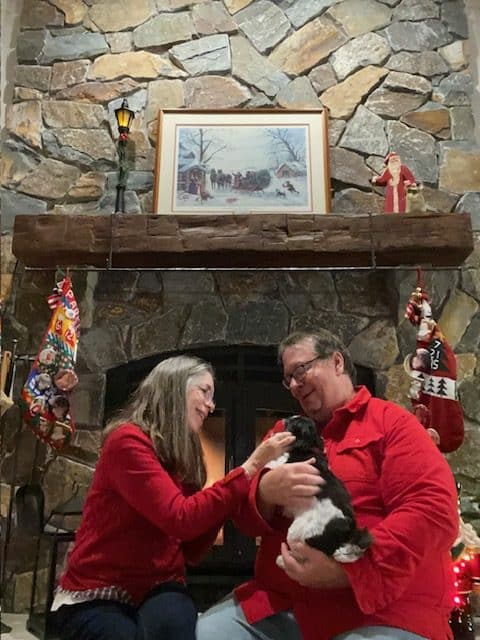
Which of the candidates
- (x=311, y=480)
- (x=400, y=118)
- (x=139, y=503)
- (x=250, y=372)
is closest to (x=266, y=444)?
(x=311, y=480)

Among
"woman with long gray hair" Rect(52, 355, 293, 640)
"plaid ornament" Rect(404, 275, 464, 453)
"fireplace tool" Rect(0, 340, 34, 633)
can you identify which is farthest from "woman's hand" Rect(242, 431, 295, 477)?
"fireplace tool" Rect(0, 340, 34, 633)

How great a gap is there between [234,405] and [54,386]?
0.81 m

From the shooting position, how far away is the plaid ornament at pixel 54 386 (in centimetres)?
254

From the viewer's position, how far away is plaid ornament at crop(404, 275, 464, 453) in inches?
97.0

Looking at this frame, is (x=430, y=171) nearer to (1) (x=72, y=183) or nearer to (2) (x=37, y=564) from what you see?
(1) (x=72, y=183)

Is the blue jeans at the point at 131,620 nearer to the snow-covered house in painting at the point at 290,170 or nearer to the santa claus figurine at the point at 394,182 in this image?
the santa claus figurine at the point at 394,182

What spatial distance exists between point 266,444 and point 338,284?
5.33 ft

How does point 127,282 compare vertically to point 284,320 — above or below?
above

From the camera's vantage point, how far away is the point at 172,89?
3.40 metres

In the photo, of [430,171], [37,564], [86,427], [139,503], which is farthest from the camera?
[430,171]

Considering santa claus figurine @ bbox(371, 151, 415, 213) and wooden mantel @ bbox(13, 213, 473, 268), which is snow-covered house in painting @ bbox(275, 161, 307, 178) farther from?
wooden mantel @ bbox(13, 213, 473, 268)

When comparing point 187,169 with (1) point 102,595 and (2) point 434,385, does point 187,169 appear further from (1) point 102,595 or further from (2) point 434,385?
(1) point 102,595

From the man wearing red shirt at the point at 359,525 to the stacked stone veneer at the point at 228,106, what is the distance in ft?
4.26

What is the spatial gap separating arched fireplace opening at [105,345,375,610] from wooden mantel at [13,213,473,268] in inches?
21.0
